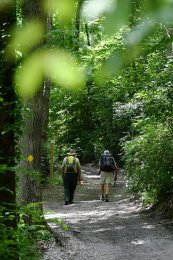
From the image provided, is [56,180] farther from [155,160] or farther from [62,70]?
[62,70]

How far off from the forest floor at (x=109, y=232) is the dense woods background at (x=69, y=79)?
2.10ft

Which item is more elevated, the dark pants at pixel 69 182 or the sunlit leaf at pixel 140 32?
the sunlit leaf at pixel 140 32

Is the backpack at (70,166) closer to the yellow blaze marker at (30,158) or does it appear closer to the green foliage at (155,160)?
the green foliage at (155,160)

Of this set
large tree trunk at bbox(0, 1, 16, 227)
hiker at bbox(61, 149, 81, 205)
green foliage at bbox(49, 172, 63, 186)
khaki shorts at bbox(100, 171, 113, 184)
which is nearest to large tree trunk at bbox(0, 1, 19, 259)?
large tree trunk at bbox(0, 1, 16, 227)

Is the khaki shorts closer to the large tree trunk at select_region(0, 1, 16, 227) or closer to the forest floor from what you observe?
the forest floor

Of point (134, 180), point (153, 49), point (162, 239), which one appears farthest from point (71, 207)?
point (153, 49)

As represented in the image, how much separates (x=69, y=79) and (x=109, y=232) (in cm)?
1003

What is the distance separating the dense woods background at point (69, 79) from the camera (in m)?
0.81

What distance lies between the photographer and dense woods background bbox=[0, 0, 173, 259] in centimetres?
81

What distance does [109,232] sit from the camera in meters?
10.6

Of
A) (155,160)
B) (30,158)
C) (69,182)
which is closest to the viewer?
(30,158)

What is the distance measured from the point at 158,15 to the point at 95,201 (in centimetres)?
1573

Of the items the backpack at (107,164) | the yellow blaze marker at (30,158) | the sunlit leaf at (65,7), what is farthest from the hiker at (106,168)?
the sunlit leaf at (65,7)

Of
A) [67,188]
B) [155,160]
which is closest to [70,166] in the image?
[67,188]
